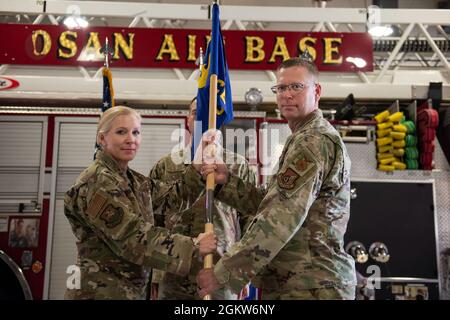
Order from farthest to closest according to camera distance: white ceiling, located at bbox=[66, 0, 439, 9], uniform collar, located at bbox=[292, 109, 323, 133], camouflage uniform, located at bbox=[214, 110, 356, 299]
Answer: white ceiling, located at bbox=[66, 0, 439, 9]
uniform collar, located at bbox=[292, 109, 323, 133]
camouflage uniform, located at bbox=[214, 110, 356, 299]

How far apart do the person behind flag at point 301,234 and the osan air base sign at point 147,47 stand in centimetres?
343

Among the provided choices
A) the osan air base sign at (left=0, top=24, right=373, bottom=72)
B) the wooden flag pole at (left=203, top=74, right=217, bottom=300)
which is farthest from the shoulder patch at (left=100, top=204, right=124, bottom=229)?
the osan air base sign at (left=0, top=24, right=373, bottom=72)

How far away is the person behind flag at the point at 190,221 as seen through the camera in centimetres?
301

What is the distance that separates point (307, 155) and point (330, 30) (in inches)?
161

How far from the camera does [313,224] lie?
2.26 meters

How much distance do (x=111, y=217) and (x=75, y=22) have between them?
3.93 meters

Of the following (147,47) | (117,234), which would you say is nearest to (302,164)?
(117,234)

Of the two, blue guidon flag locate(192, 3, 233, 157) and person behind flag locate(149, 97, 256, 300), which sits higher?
blue guidon flag locate(192, 3, 233, 157)

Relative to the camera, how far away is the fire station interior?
5.04 metres

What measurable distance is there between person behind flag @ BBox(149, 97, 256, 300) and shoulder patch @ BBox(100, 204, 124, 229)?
0.69 meters

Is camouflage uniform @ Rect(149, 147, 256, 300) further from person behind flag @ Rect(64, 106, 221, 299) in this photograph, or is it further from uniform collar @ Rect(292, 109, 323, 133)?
uniform collar @ Rect(292, 109, 323, 133)

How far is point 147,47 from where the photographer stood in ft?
18.4

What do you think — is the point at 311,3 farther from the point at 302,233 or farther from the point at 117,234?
the point at 117,234
